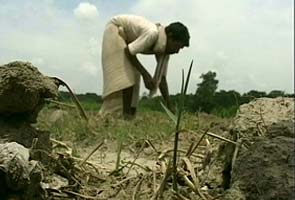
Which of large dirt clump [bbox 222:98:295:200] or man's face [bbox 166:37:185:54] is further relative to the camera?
man's face [bbox 166:37:185:54]

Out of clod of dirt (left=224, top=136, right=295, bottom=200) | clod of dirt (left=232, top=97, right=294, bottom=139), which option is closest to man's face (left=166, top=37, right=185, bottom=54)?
clod of dirt (left=232, top=97, right=294, bottom=139)

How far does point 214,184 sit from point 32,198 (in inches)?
22.5

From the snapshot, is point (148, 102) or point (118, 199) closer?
point (118, 199)

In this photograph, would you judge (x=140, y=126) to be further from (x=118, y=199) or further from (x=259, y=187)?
(x=259, y=187)

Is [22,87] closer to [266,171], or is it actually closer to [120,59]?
[266,171]

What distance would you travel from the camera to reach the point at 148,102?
824cm

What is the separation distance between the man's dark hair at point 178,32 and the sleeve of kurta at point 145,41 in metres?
0.14

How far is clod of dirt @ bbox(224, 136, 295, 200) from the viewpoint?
147cm

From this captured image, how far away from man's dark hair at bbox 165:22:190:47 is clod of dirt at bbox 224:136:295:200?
4523 millimetres

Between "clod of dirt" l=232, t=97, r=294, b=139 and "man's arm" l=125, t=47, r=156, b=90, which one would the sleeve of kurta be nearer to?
"man's arm" l=125, t=47, r=156, b=90

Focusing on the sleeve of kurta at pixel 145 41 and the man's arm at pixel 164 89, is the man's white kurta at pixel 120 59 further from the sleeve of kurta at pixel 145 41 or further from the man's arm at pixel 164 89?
the man's arm at pixel 164 89

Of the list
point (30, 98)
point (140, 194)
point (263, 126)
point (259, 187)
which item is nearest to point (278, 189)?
point (259, 187)

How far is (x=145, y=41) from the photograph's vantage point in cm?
609

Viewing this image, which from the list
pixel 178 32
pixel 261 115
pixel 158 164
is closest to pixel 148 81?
pixel 178 32
